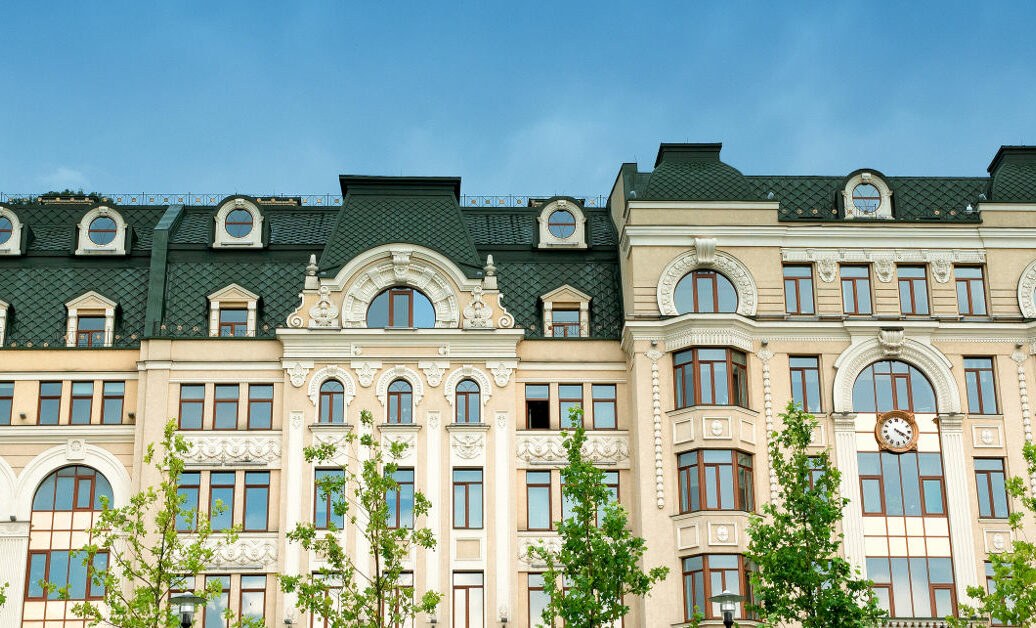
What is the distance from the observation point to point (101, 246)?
5403 cm

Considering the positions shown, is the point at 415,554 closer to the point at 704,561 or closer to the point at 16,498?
the point at 704,561

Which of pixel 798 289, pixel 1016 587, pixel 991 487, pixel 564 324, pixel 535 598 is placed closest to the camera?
pixel 1016 587

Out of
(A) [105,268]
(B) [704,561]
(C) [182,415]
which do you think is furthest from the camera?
(A) [105,268]

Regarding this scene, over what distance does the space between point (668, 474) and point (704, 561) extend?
308 centimetres

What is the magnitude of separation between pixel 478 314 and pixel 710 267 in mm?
7951

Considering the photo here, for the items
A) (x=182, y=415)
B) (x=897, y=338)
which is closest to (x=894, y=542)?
(x=897, y=338)

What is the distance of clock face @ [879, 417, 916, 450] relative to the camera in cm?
4953

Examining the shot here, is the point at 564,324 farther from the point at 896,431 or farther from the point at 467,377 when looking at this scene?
the point at 896,431

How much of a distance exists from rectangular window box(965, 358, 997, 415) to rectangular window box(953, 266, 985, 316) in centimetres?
181

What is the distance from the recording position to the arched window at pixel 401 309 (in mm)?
51188

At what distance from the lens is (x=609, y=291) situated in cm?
5319

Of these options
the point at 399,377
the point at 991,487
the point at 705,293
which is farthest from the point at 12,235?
the point at 991,487

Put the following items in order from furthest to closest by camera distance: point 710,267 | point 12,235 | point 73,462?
point 12,235, point 710,267, point 73,462

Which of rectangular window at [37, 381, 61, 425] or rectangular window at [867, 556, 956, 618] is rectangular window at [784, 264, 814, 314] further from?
rectangular window at [37, 381, 61, 425]
